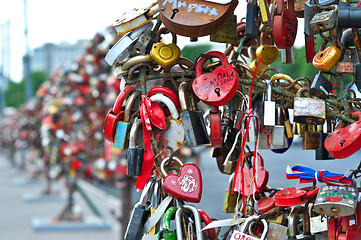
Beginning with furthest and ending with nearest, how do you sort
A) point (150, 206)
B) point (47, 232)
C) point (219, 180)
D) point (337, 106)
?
point (219, 180)
point (47, 232)
point (150, 206)
point (337, 106)

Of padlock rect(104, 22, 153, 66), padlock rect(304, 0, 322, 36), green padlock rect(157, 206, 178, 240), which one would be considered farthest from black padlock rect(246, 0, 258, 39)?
green padlock rect(157, 206, 178, 240)

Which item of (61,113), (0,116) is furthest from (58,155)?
(0,116)

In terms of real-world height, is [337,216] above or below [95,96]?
below

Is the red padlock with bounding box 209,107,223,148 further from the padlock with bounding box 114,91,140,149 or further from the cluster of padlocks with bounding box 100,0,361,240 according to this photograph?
the padlock with bounding box 114,91,140,149

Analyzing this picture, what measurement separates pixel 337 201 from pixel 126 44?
584 mm

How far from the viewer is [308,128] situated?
1.31 m

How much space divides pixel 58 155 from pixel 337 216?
6.79 meters

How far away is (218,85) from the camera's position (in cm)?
115

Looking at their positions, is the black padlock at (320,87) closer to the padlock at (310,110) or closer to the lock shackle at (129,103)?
the padlock at (310,110)

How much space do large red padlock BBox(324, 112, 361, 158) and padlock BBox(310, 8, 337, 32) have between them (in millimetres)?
190

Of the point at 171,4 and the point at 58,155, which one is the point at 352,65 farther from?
the point at 58,155

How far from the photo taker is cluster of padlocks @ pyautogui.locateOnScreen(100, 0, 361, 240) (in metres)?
1.11

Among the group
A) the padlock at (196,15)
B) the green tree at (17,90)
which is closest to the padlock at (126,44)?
the padlock at (196,15)

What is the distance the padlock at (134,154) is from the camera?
1207 mm
